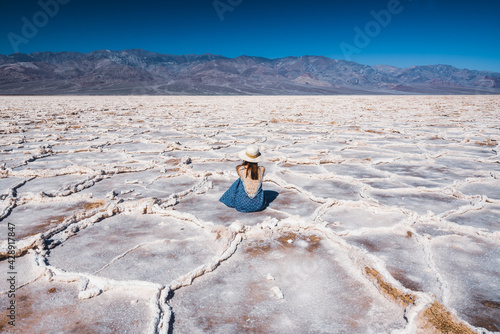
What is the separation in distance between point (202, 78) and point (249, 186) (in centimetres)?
8070

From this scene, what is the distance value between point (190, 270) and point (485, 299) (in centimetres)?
142

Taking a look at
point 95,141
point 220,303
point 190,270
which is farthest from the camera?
point 95,141

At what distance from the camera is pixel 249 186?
242cm

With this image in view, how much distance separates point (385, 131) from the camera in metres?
7.11

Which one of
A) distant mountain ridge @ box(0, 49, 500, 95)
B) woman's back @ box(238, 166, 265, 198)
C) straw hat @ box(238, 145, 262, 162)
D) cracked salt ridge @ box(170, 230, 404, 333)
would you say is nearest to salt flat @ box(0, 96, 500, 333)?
cracked salt ridge @ box(170, 230, 404, 333)

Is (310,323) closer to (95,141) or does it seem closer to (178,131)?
(95,141)

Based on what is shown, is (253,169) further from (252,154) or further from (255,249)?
(255,249)

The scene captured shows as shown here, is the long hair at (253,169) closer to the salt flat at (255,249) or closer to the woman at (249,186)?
the woman at (249,186)

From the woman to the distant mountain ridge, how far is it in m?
37.5

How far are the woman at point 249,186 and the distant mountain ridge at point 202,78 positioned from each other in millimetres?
37544

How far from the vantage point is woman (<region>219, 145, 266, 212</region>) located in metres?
2.41

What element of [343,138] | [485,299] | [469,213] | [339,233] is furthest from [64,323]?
[343,138]

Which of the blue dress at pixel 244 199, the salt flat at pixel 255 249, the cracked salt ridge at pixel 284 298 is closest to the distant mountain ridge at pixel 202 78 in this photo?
the salt flat at pixel 255 249

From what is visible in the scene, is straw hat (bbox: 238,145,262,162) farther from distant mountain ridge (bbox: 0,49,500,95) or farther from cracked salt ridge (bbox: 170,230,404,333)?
distant mountain ridge (bbox: 0,49,500,95)
